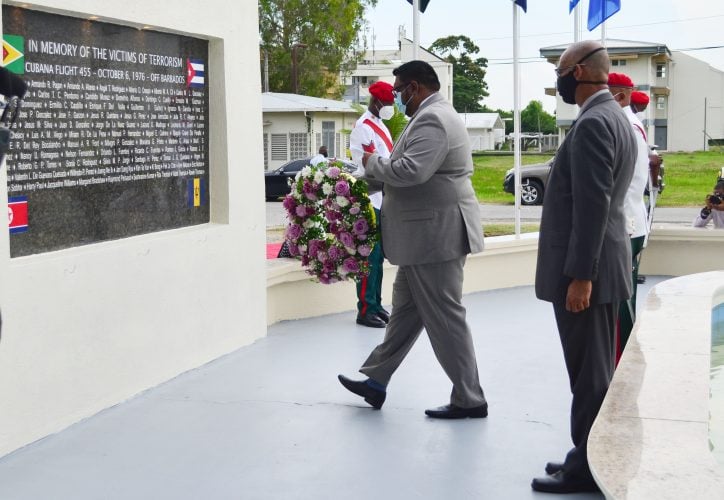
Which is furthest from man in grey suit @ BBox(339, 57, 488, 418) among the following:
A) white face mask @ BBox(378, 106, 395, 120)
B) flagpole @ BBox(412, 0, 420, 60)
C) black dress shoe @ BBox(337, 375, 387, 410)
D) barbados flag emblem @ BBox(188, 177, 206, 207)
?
flagpole @ BBox(412, 0, 420, 60)

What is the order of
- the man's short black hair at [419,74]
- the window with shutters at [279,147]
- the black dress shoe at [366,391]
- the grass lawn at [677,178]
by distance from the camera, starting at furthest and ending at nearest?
the window with shutters at [279,147]
the grass lawn at [677,178]
the black dress shoe at [366,391]
the man's short black hair at [419,74]

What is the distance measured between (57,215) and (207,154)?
1883 millimetres

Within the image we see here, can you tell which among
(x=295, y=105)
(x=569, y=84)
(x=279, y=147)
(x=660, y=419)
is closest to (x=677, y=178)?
(x=295, y=105)

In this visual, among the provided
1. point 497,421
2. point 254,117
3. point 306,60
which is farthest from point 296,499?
point 306,60

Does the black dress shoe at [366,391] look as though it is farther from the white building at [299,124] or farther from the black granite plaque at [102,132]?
the white building at [299,124]

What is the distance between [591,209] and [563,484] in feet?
4.02

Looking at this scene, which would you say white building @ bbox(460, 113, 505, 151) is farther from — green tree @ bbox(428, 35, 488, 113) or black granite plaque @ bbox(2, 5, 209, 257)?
black granite plaque @ bbox(2, 5, 209, 257)

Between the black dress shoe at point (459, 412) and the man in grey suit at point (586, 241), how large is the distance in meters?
1.05

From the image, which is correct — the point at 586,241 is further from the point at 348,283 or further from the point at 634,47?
the point at 634,47

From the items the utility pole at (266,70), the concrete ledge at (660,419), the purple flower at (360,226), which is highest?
the utility pole at (266,70)

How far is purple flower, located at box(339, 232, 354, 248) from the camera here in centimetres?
675

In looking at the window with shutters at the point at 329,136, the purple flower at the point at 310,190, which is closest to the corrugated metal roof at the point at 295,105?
the window with shutters at the point at 329,136

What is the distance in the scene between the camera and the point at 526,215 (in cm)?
2442

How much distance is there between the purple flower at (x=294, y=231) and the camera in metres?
7.07
